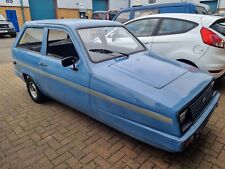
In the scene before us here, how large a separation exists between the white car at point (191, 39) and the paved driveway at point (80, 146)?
0.89 meters

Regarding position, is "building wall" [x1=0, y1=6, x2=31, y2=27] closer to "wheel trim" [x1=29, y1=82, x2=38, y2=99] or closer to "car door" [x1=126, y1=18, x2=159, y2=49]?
"car door" [x1=126, y1=18, x2=159, y2=49]

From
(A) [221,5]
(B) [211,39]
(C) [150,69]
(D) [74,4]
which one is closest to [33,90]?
(C) [150,69]

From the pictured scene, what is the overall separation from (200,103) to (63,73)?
1.92 metres

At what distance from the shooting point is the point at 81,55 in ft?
8.95

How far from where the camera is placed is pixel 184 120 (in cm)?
217

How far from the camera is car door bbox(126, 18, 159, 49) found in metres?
4.68

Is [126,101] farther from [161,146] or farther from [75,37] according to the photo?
[75,37]

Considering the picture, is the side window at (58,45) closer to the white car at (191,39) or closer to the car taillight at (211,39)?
the white car at (191,39)

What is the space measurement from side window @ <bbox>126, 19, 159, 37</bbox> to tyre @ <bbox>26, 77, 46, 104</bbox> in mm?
2664

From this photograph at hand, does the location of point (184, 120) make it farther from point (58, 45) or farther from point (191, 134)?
point (58, 45)

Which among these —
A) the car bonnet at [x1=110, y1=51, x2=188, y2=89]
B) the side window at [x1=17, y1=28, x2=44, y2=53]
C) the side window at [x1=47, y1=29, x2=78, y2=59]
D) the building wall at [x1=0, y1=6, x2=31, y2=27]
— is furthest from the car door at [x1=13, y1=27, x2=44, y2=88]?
the building wall at [x1=0, y1=6, x2=31, y2=27]

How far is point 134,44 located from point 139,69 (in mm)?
1032

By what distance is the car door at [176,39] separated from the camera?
13.3 ft

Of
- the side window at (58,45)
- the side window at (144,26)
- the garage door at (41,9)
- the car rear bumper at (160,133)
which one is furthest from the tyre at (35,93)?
the garage door at (41,9)
